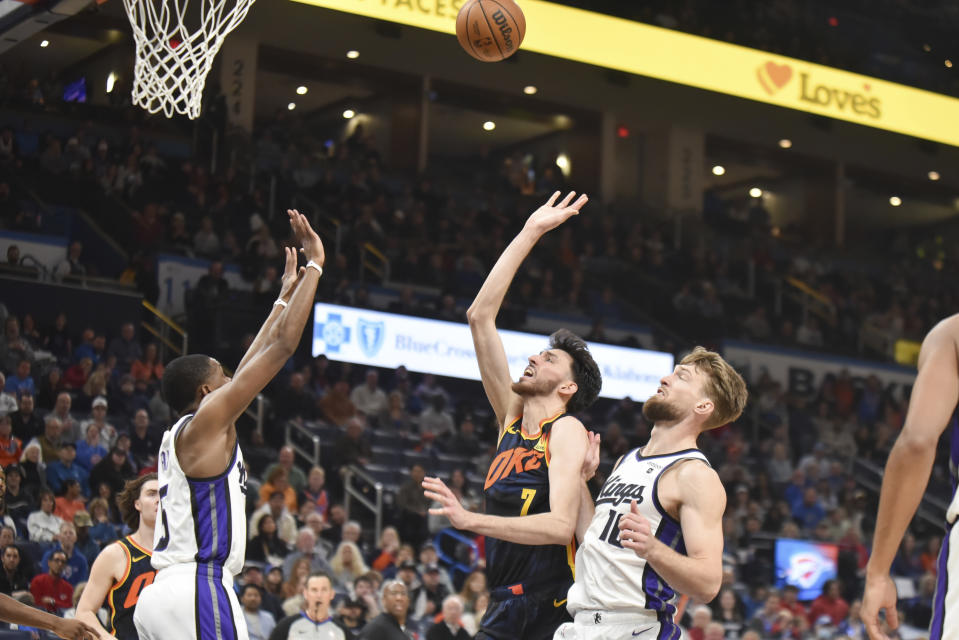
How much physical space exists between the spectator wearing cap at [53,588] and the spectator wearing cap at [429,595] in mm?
3214

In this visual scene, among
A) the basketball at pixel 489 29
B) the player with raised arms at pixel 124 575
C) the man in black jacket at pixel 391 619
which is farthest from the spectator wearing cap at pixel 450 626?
the basketball at pixel 489 29

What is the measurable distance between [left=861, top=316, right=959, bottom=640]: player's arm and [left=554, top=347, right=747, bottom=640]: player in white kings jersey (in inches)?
36.0

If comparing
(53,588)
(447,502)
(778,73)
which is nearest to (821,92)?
(778,73)

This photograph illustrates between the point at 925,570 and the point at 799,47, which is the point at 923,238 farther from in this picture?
the point at 925,570

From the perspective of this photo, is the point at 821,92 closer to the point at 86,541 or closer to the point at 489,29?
the point at 489,29

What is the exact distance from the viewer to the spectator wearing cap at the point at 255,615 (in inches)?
397

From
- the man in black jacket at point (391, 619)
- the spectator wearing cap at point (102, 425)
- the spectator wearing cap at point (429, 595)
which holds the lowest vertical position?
the spectator wearing cap at point (429, 595)

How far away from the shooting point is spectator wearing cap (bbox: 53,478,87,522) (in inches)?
432

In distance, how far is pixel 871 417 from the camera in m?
21.2

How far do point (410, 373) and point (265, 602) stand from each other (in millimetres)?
7708

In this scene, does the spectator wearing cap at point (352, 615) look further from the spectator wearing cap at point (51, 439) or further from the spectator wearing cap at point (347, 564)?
the spectator wearing cap at point (51, 439)

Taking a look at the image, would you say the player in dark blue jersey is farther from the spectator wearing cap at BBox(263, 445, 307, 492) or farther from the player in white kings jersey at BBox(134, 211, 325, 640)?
the spectator wearing cap at BBox(263, 445, 307, 492)

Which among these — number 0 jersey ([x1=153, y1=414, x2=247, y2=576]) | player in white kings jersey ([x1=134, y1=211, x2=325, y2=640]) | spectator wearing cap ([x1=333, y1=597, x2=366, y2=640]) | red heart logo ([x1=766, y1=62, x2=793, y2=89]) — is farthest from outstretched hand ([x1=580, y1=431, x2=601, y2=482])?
red heart logo ([x1=766, y1=62, x2=793, y2=89])

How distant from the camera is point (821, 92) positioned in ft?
65.6
